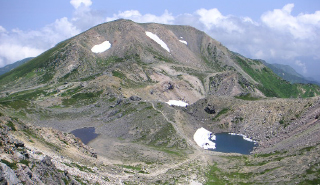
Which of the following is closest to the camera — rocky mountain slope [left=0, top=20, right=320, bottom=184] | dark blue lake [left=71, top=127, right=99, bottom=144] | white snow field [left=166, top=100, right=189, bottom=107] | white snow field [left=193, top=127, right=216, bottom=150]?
rocky mountain slope [left=0, top=20, right=320, bottom=184]

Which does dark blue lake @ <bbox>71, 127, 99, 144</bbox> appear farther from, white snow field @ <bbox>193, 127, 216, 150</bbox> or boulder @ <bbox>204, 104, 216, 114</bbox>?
boulder @ <bbox>204, 104, 216, 114</bbox>

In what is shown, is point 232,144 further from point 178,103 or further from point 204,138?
point 178,103

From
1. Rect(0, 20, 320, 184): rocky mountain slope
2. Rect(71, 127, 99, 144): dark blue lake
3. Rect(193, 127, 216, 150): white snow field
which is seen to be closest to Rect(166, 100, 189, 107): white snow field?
Rect(0, 20, 320, 184): rocky mountain slope

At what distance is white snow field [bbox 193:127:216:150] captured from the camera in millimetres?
91225

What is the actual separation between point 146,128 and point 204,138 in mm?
21281

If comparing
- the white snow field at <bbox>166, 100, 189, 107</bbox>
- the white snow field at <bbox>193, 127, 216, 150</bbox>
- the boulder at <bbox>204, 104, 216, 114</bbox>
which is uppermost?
the white snow field at <bbox>166, 100, 189, 107</bbox>

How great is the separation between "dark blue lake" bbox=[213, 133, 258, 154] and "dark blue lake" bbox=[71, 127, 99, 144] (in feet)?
134

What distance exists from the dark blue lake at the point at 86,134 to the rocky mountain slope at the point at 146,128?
2.97 meters

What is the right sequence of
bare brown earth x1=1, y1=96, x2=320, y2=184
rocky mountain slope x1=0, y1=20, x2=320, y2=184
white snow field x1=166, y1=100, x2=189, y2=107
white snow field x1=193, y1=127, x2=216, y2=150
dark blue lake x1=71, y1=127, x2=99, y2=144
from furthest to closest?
white snow field x1=166, y1=100, x2=189, y2=107 → white snow field x1=193, y1=127, x2=216, y2=150 → dark blue lake x1=71, y1=127, x2=99, y2=144 → bare brown earth x1=1, y1=96, x2=320, y2=184 → rocky mountain slope x1=0, y1=20, x2=320, y2=184

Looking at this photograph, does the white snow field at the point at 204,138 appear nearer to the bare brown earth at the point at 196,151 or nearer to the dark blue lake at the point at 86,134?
the bare brown earth at the point at 196,151

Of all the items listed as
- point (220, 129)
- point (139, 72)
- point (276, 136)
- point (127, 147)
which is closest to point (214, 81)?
point (139, 72)

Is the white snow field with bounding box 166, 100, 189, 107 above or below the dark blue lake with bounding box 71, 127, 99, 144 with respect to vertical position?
above

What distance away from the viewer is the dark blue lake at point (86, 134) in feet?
296

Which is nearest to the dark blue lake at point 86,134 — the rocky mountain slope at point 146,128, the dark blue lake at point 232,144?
the rocky mountain slope at point 146,128
